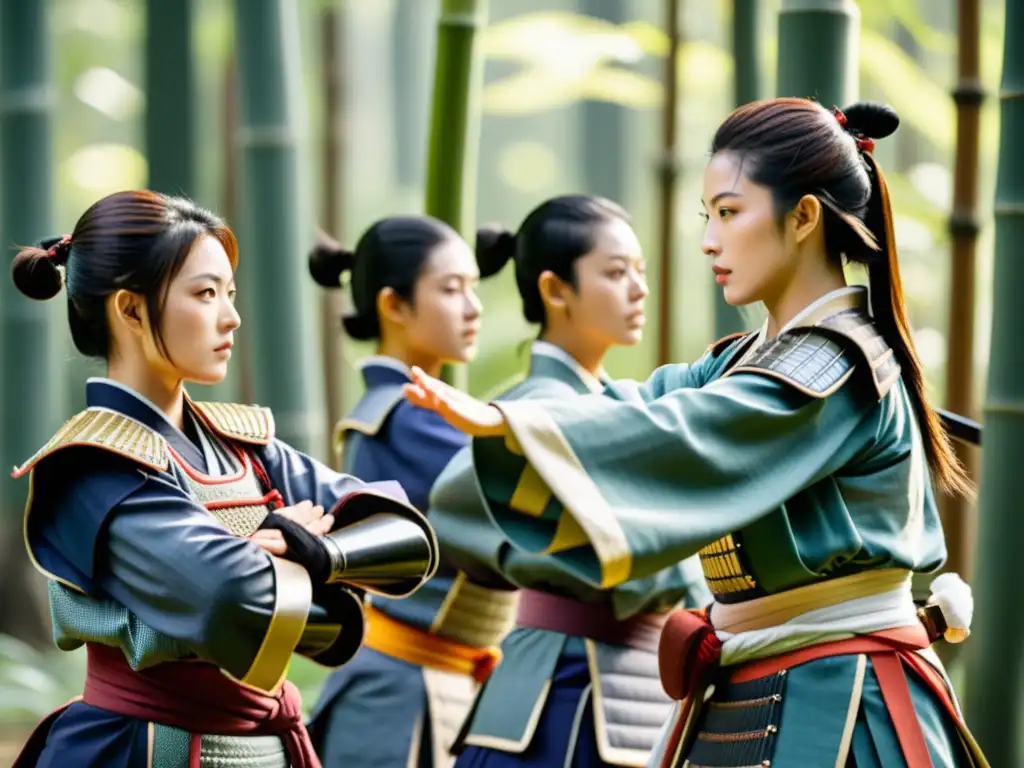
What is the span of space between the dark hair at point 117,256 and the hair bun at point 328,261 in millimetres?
1838

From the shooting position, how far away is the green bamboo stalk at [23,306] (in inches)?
279

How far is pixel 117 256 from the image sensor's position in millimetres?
2898

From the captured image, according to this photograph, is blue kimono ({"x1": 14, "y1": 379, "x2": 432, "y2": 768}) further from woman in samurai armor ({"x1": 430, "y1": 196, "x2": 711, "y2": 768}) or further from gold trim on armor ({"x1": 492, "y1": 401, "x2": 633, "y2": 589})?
woman in samurai armor ({"x1": 430, "y1": 196, "x2": 711, "y2": 768})

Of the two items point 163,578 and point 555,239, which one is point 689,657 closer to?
point 163,578

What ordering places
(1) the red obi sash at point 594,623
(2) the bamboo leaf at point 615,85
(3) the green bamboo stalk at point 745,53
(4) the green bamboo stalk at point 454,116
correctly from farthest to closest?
(2) the bamboo leaf at point 615,85
(3) the green bamboo stalk at point 745,53
(4) the green bamboo stalk at point 454,116
(1) the red obi sash at point 594,623

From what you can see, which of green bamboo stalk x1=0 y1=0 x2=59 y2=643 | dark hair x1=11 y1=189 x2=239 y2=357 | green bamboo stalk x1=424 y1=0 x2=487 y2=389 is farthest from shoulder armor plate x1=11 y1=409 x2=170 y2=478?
green bamboo stalk x1=0 y1=0 x2=59 y2=643

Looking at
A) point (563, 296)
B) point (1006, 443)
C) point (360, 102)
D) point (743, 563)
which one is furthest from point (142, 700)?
point (360, 102)

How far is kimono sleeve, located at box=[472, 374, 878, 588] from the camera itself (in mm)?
2461

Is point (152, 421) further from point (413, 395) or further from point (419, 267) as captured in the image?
point (419, 267)

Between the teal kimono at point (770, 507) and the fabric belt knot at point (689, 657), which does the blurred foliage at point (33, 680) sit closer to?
the fabric belt knot at point (689, 657)

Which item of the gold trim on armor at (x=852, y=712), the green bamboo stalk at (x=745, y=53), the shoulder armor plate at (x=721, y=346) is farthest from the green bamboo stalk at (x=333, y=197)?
the gold trim on armor at (x=852, y=712)

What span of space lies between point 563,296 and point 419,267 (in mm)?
484

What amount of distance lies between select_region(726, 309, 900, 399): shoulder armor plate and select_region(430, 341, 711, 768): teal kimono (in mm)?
1122

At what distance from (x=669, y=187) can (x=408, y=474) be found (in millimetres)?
2110
